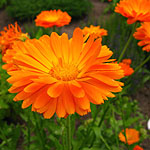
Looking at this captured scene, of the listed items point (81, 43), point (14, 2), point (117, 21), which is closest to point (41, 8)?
point (14, 2)

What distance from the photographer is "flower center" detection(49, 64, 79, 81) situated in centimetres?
92

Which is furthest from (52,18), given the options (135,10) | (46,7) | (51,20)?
(46,7)

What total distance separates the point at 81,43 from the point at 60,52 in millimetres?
148

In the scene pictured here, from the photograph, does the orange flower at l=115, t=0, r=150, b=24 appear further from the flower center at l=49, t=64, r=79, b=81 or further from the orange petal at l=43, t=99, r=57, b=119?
the orange petal at l=43, t=99, r=57, b=119

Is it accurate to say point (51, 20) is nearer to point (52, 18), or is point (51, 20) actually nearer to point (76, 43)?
point (52, 18)

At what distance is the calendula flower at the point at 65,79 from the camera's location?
0.67 meters

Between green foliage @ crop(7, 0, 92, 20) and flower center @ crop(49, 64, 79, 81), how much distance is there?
12.2 feet

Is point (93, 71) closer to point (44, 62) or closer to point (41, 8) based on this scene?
point (44, 62)

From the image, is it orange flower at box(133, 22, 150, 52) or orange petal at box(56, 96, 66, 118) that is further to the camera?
orange flower at box(133, 22, 150, 52)

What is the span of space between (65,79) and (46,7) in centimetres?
406

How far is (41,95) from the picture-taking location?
0.69 meters

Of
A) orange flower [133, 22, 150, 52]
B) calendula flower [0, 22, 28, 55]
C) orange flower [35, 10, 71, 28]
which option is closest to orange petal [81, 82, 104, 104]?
orange flower [133, 22, 150, 52]

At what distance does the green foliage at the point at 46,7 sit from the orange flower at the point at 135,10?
3463mm

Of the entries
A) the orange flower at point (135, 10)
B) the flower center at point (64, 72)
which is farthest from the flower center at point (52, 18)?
the flower center at point (64, 72)
